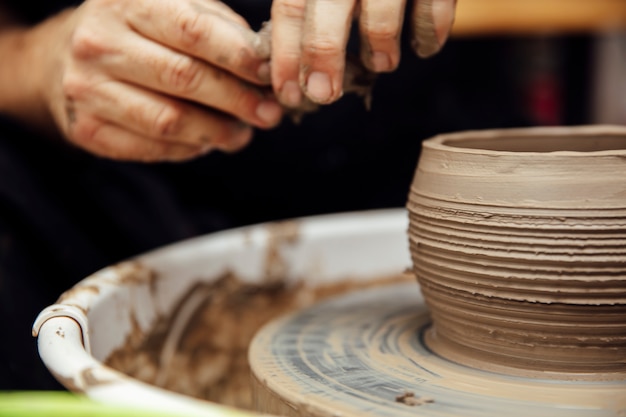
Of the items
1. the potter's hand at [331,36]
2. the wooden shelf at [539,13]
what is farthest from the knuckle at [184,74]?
the wooden shelf at [539,13]

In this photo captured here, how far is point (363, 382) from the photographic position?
780 mm

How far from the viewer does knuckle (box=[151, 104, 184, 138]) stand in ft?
3.18

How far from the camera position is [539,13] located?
2.44 meters

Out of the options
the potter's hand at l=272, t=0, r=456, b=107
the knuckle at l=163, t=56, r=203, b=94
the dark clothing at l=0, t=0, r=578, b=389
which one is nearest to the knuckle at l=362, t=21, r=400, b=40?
the potter's hand at l=272, t=0, r=456, b=107

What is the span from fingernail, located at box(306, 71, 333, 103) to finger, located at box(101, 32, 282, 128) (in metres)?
0.13

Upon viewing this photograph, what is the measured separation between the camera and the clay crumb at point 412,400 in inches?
28.4

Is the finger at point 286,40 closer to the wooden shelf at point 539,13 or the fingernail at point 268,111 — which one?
the fingernail at point 268,111

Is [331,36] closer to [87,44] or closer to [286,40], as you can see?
[286,40]

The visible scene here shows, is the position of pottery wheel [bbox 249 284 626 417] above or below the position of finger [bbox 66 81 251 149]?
below

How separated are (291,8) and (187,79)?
18 centimetres

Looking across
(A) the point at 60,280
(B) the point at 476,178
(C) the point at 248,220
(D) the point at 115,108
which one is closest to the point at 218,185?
(C) the point at 248,220

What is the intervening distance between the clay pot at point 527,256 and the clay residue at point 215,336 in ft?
1.55

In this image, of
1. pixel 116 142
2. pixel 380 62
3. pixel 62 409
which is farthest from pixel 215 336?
pixel 62 409

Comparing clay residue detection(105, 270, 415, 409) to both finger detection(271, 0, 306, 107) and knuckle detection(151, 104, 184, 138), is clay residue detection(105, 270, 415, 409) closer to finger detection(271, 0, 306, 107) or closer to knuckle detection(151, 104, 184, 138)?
knuckle detection(151, 104, 184, 138)
